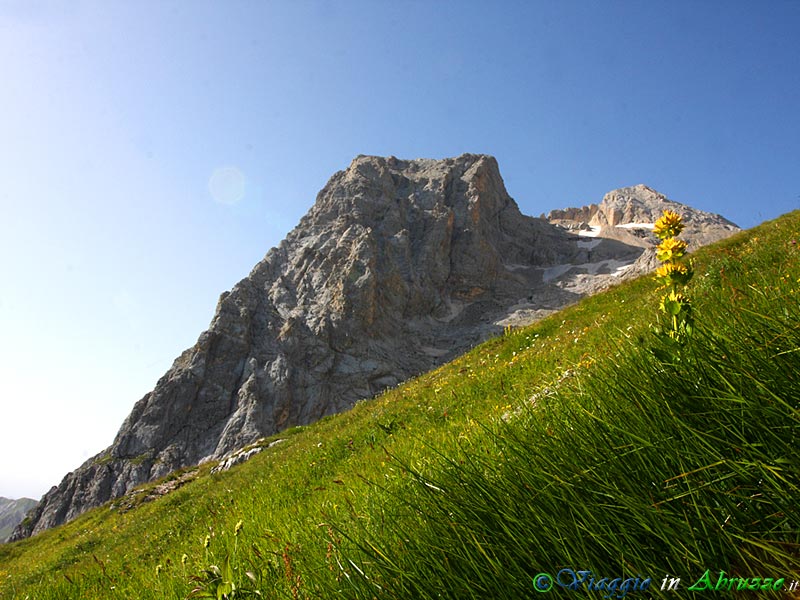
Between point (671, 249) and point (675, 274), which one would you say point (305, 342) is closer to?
point (671, 249)

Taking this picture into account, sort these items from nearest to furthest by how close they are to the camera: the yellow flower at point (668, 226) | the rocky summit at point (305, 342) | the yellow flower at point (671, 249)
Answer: the yellow flower at point (671, 249) < the yellow flower at point (668, 226) < the rocky summit at point (305, 342)

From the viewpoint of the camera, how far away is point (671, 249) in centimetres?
404

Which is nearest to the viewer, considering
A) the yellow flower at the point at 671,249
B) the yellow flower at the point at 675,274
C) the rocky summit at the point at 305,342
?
the yellow flower at the point at 675,274

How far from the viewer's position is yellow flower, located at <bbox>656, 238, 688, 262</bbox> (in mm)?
3994

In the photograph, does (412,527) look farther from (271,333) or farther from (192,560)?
(271,333)

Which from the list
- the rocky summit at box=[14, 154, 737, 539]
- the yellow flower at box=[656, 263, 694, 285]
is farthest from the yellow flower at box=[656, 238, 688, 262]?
the rocky summit at box=[14, 154, 737, 539]

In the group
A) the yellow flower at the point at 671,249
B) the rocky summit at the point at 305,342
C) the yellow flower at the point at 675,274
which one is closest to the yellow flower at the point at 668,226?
the yellow flower at the point at 671,249

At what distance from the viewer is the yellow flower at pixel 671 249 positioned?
13.1 ft

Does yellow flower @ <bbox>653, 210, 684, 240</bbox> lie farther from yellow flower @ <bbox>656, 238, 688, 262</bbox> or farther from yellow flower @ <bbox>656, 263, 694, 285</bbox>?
yellow flower @ <bbox>656, 263, 694, 285</bbox>

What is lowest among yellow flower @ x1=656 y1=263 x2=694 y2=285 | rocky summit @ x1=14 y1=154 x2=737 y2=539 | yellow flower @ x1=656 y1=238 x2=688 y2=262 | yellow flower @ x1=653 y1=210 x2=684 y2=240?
yellow flower @ x1=656 y1=263 x2=694 y2=285

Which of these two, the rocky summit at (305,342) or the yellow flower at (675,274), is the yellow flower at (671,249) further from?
the rocky summit at (305,342)

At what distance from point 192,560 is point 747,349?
657 centimetres

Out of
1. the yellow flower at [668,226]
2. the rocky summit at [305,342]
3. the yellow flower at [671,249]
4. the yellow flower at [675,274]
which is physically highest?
the rocky summit at [305,342]

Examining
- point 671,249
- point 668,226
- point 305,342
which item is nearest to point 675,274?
point 671,249
